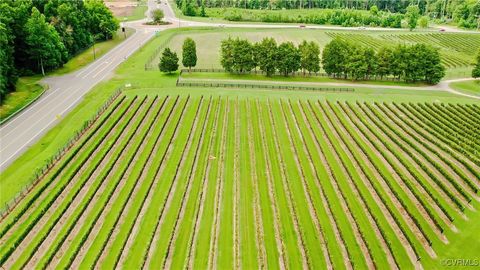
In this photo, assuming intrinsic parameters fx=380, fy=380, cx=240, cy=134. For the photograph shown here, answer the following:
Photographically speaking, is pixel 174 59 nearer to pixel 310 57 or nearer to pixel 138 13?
pixel 310 57

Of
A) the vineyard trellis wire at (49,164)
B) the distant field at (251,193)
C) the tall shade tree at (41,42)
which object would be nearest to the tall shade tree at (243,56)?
the distant field at (251,193)

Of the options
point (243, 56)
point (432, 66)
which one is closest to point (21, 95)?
point (243, 56)

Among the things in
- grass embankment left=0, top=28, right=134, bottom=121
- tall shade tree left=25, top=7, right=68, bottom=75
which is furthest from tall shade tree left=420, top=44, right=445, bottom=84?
tall shade tree left=25, top=7, right=68, bottom=75

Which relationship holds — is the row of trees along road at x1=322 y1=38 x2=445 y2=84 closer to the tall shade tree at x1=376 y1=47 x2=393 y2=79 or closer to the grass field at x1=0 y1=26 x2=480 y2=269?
the tall shade tree at x1=376 y1=47 x2=393 y2=79

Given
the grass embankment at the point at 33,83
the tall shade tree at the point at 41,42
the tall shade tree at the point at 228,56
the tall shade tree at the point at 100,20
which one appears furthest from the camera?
the tall shade tree at the point at 100,20

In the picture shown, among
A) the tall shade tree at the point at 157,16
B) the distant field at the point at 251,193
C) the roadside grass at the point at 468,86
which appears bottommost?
the distant field at the point at 251,193

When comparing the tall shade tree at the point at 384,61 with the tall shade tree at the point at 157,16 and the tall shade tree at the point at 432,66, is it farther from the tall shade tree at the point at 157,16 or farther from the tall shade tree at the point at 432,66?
the tall shade tree at the point at 157,16
